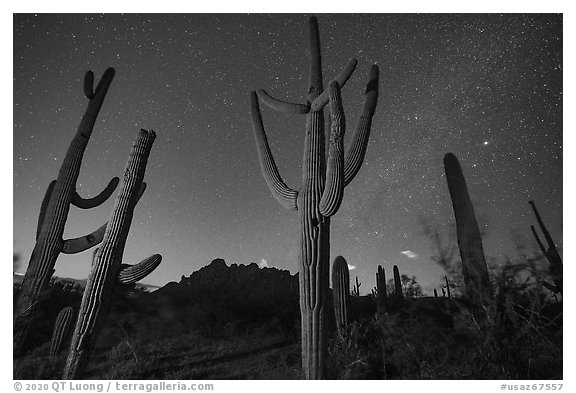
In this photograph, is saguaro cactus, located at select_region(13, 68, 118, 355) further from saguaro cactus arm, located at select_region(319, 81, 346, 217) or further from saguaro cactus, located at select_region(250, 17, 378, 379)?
saguaro cactus arm, located at select_region(319, 81, 346, 217)

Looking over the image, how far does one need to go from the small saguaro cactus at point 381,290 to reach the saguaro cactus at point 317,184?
272cm

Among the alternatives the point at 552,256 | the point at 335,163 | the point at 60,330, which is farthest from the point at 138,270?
the point at 552,256

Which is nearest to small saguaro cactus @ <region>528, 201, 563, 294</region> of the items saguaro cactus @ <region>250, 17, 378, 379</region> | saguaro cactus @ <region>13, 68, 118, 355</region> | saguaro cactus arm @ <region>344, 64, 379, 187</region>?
saguaro cactus arm @ <region>344, 64, 379, 187</region>

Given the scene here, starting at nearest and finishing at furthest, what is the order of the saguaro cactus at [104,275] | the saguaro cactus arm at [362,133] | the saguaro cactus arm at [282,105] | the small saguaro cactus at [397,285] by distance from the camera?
1. the saguaro cactus at [104,275]
2. the saguaro cactus arm at [362,133]
3. the saguaro cactus arm at [282,105]
4. the small saguaro cactus at [397,285]

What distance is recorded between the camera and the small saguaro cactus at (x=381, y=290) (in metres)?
5.98

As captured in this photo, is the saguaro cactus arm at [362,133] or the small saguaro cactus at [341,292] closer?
the saguaro cactus arm at [362,133]

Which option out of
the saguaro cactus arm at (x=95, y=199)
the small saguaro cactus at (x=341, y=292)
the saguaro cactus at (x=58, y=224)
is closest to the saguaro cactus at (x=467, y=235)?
the small saguaro cactus at (x=341, y=292)

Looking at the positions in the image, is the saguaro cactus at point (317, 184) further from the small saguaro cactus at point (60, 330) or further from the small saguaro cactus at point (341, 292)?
the small saguaro cactus at point (60, 330)

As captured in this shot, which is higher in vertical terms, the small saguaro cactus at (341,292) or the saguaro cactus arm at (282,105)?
the saguaro cactus arm at (282,105)

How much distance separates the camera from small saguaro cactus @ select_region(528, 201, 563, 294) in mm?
3951

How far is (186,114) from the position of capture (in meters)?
5.21

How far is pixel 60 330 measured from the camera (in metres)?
3.26
